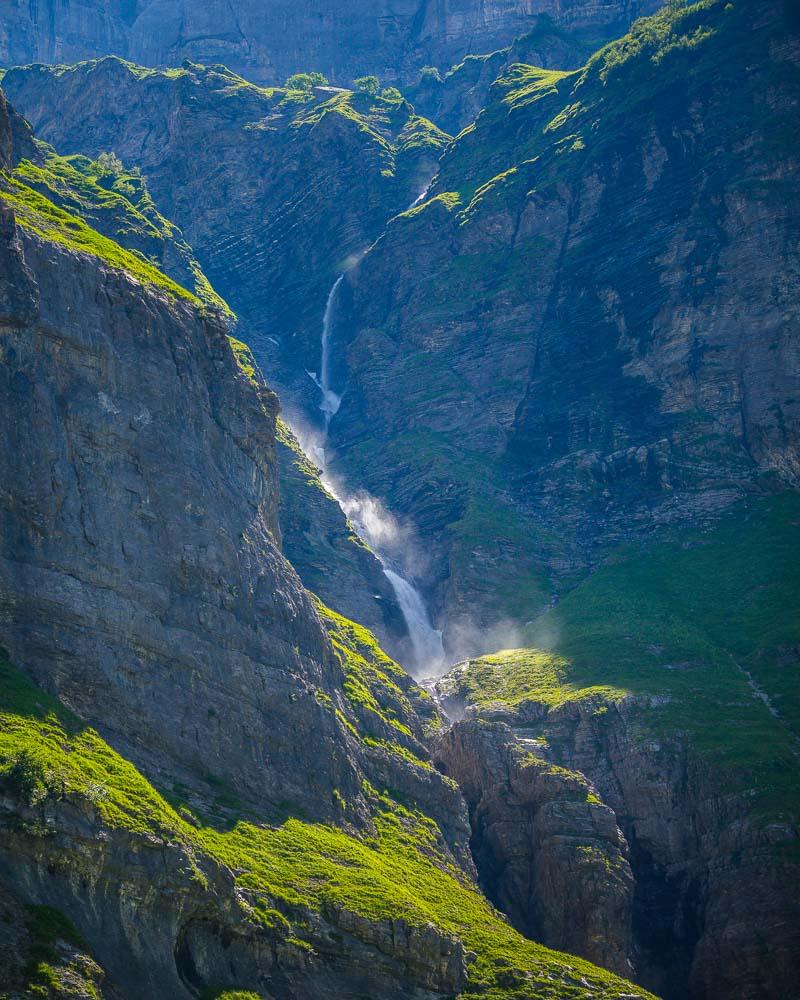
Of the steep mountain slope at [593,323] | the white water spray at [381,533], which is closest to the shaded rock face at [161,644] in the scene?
the white water spray at [381,533]

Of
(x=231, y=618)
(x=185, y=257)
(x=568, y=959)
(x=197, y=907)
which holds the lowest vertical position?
(x=197, y=907)

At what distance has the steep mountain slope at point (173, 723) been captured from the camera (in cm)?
5797

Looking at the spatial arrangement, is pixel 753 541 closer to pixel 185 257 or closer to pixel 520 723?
pixel 520 723

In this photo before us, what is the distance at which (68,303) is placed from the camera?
3105 inches

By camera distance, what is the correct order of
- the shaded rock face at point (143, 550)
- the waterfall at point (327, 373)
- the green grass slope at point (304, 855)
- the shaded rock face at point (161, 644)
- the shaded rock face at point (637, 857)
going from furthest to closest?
the waterfall at point (327, 373) < the shaded rock face at point (637, 857) < the shaded rock face at point (143, 550) < the green grass slope at point (304, 855) < the shaded rock face at point (161, 644)

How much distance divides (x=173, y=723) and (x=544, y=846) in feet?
102

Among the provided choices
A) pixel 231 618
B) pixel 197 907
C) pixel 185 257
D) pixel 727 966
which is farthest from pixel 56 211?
pixel 185 257

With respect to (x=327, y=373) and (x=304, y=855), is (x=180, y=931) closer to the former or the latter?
(x=304, y=855)

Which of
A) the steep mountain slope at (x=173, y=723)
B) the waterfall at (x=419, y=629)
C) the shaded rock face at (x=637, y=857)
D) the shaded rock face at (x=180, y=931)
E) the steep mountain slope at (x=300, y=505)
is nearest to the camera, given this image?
the shaded rock face at (x=180, y=931)

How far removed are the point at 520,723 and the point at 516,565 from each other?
107 ft

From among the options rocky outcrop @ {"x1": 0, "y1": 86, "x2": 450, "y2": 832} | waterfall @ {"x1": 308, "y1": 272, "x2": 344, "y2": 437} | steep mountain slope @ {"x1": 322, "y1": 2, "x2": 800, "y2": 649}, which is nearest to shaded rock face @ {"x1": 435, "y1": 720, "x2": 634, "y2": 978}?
rocky outcrop @ {"x1": 0, "y1": 86, "x2": 450, "y2": 832}

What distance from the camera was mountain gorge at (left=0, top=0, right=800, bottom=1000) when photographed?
220ft

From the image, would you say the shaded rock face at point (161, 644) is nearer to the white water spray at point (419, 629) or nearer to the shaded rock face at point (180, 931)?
the shaded rock face at point (180, 931)

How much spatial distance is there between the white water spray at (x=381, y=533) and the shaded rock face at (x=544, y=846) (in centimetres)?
2872
